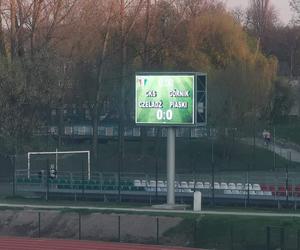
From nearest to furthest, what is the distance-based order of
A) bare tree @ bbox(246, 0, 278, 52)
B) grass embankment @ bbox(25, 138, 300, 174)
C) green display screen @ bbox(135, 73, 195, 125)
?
green display screen @ bbox(135, 73, 195, 125) < grass embankment @ bbox(25, 138, 300, 174) < bare tree @ bbox(246, 0, 278, 52)

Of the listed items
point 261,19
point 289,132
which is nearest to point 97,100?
point 289,132

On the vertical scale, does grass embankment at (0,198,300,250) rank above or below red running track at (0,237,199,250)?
above

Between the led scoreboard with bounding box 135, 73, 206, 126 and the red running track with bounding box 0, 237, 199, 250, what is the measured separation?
728 cm

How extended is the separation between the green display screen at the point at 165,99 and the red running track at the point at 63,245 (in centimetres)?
728

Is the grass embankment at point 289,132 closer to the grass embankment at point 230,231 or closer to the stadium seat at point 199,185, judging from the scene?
the stadium seat at point 199,185

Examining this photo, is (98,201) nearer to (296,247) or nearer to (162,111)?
(162,111)

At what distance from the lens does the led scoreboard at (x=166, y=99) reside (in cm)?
4709

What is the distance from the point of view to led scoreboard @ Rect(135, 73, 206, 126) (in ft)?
155

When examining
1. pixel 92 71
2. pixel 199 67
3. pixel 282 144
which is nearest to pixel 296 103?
pixel 282 144

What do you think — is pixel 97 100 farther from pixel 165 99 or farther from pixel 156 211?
pixel 156 211

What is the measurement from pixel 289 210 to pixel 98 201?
11.3 m

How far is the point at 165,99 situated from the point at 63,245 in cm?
929

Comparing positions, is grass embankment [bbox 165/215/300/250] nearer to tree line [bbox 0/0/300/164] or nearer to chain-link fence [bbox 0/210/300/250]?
chain-link fence [bbox 0/210/300/250]

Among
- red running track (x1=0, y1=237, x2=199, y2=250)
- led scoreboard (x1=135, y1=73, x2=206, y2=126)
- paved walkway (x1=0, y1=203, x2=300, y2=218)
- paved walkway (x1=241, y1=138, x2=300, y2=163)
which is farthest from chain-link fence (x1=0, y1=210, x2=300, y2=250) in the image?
paved walkway (x1=241, y1=138, x2=300, y2=163)
